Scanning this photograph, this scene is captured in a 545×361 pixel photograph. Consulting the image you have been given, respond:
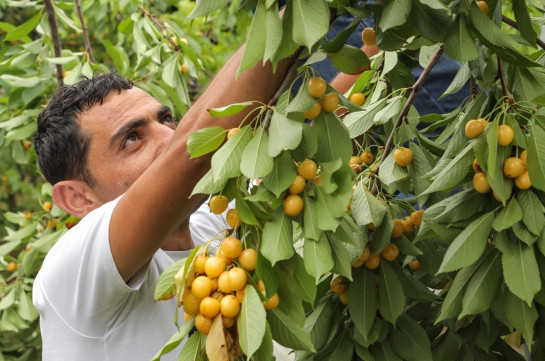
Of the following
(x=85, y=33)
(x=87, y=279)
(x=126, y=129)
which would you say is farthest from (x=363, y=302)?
(x=85, y=33)

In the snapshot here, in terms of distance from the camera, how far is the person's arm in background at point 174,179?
4.47 feet

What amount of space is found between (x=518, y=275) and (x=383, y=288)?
1.08ft

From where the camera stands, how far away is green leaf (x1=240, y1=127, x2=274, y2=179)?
111cm

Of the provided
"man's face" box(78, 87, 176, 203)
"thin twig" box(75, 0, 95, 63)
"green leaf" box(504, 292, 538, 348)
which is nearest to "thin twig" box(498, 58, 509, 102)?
"green leaf" box(504, 292, 538, 348)

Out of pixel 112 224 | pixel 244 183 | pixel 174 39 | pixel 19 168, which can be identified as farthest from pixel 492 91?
pixel 19 168

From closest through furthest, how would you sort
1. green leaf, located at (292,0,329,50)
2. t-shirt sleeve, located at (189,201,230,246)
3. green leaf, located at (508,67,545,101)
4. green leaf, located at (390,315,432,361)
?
green leaf, located at (292,0,329,50)
green leaf, located at (508,67,545,101)
green leaf, located at (390,315,432,361)
t-shirt sleeve, located at (189,201,230,246)

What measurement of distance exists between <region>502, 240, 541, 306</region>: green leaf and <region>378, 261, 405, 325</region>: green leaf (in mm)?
289

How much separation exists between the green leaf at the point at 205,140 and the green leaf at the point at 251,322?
24cm

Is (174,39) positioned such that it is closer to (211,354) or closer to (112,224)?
(112,224)

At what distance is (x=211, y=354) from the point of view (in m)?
1.16

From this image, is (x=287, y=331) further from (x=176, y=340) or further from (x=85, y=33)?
(x=85, y=33)

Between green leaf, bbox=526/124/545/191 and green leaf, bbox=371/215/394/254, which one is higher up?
green leaf, bbox=526/124/545/191

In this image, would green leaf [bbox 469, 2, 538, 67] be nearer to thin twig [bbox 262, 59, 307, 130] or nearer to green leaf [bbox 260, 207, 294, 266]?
thin twig [bbox 262, 59, 307, 130]

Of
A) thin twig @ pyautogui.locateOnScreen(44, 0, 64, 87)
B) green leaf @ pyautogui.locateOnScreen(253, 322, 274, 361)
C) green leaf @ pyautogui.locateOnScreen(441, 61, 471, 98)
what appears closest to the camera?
green leaf @ pyautogui.locateOnScreen(253, 322, 274, 361)
